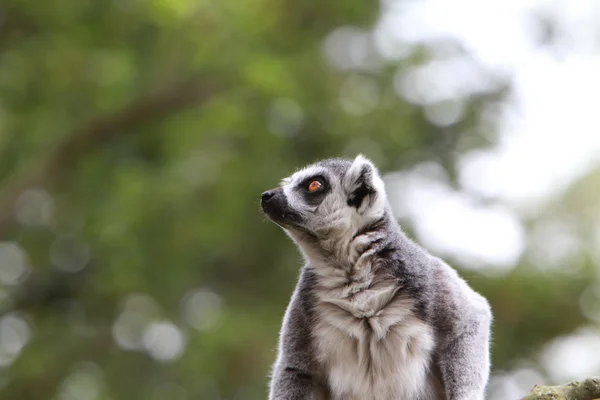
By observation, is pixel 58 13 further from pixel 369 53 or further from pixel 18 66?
pixel 369 53

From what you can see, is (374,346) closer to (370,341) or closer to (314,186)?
(370,341)

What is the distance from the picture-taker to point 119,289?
447 inches

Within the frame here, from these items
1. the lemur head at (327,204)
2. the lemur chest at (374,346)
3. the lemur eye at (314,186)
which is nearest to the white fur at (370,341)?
the lemur chest at (374,346)

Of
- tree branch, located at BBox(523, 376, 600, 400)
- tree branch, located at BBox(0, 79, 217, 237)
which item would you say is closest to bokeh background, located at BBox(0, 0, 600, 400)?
tree branch, located at BBox(0, 79, 217, 237)

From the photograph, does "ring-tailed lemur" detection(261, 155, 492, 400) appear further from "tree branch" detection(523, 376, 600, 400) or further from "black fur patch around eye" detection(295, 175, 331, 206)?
"tree branch" detection(523, 376, 600, 400)

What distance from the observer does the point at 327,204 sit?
14.8 feet

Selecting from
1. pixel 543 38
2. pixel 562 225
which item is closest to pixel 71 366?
pixel 562 225

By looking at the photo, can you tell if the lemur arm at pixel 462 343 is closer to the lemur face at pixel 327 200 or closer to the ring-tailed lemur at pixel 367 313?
the ring-tailed lemur at pixel 367 313

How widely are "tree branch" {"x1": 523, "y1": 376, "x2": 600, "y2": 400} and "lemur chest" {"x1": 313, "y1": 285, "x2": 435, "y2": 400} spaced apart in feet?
2.91

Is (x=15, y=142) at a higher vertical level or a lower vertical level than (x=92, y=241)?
higher

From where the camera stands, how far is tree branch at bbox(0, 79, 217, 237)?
10656 mm

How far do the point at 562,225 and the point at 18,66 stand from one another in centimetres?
762

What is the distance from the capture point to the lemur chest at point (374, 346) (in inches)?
163

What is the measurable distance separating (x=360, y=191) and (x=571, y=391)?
5.34ft
